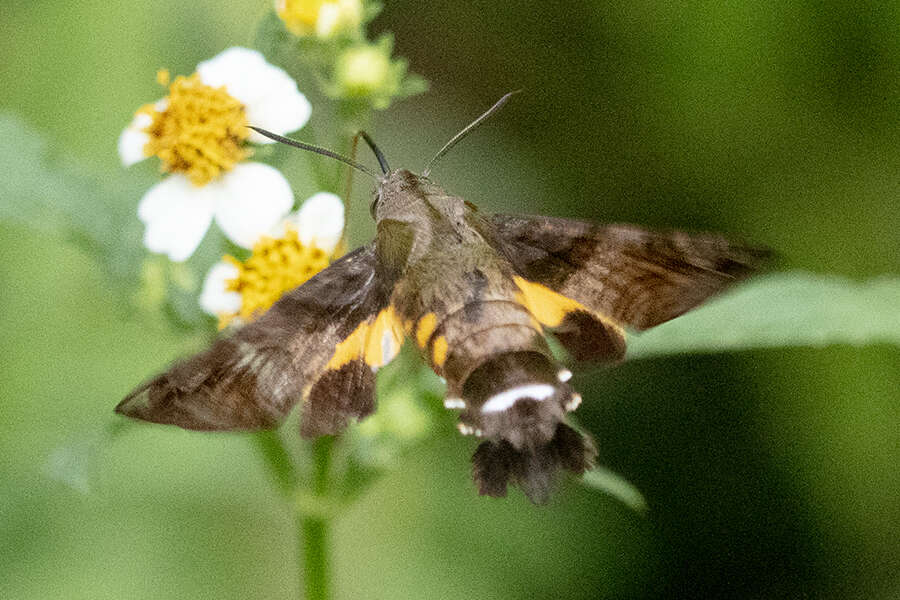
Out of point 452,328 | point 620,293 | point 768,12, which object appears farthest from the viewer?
point 768,12

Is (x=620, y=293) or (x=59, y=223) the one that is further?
(x=59, y=223)

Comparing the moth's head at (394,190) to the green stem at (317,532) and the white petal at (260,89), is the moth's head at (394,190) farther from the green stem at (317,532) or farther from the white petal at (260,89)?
the green stem at (317,532)

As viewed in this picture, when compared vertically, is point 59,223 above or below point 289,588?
above

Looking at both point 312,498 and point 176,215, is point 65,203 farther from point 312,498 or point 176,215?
point 312,498

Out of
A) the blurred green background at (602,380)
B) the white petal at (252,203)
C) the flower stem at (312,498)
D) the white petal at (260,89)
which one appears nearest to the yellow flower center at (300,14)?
the white petal at (260,89)

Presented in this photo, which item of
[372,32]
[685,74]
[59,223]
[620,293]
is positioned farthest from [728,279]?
[372,32]

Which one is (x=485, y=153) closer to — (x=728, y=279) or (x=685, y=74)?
(x=685, y=74)
